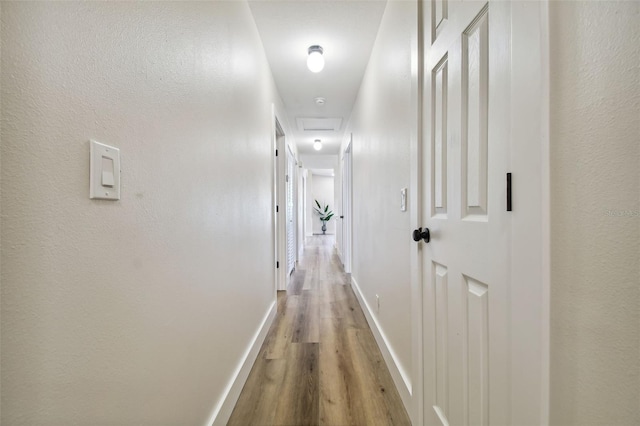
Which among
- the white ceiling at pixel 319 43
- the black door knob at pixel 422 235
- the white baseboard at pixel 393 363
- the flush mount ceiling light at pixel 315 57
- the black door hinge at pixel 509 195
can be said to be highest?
the white ceiling at pixel 319 43

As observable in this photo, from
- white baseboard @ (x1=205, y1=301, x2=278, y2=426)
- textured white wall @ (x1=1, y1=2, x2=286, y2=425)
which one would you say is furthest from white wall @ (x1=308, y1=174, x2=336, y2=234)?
textured white wall @ (x1=1, y1=2, x2=286, y2=425)

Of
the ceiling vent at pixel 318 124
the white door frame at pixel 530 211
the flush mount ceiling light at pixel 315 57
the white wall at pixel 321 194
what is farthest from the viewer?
the white wall at pixel 321 194

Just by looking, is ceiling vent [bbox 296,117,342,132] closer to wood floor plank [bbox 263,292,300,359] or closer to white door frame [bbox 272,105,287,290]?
white door frame [bbox 272,105,287,290]

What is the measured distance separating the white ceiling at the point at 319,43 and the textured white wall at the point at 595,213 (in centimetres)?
165

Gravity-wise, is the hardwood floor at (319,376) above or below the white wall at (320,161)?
below

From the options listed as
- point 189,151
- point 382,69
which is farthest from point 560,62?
point 382,69

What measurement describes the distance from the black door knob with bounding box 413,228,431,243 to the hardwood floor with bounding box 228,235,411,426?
894mm

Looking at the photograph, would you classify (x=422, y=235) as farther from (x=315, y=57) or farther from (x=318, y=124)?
(x=318, y=124)

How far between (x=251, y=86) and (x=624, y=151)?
1834 millimetres

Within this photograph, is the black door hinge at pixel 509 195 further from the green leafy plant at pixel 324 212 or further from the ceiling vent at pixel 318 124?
the green leafy plant at pixel 324 212

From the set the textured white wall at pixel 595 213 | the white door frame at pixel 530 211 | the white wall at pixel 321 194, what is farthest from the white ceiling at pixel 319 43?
the white wall at pixel 321 194

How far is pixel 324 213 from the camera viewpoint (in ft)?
Result: 33.0

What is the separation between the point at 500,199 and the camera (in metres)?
0.69

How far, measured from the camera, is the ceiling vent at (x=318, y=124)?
396 centimetres
